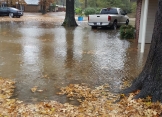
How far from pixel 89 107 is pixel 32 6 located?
158ft

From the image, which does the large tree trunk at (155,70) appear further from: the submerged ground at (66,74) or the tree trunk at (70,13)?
the tree trunk at (70,13)

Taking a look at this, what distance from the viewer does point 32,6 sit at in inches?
1964

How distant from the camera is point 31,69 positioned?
24.3ft

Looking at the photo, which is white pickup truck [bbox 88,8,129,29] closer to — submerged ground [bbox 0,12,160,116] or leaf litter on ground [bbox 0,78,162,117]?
submerged ground [bbox 0,12,160,116]

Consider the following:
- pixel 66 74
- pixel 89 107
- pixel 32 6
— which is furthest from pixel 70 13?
pixel 32 6

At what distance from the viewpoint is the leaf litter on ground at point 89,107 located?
4.29 m

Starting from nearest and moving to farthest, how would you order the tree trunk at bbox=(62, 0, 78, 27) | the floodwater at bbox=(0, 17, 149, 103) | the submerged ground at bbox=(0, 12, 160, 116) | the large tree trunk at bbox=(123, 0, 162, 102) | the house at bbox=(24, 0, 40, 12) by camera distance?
the large tree trunk at bbox=(123, 0, 162, 102) → the submerged ground at bbox=(0, 12, 160, 116) → the floodwater at bbox=(0, 17, 149, 103) → the tree trunk at bbox=(62, 0, 78, 27) → the house at bbox=(24, 0, 40, 12)

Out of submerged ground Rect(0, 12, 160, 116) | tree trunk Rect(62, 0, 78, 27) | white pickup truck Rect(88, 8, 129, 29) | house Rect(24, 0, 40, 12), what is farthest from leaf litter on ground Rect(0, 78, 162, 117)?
house Rect(24, 0, 40, 12)

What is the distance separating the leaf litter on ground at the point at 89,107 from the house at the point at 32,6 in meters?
46.5

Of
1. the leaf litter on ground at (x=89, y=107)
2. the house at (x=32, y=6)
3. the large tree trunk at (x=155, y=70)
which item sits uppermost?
the house at (x=32, y=6)

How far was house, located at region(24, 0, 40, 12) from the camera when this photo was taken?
4941 cm

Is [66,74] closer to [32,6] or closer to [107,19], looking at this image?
[107,19]

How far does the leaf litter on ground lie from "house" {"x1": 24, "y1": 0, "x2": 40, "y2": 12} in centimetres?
4650

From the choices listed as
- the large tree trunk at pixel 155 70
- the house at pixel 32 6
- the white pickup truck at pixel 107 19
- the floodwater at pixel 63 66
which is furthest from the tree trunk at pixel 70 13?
the house at pixel 32 6
